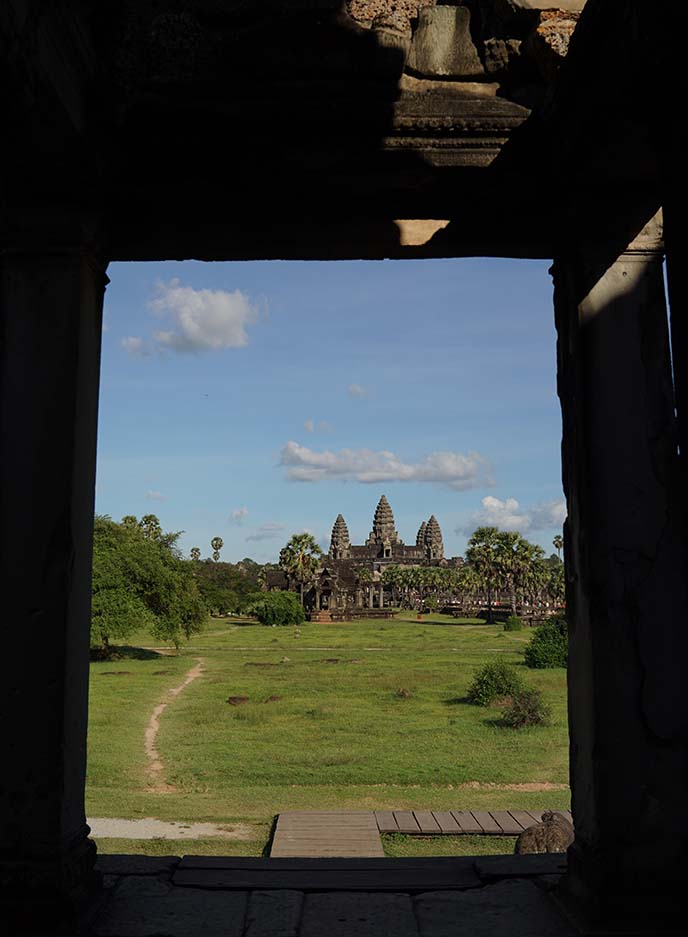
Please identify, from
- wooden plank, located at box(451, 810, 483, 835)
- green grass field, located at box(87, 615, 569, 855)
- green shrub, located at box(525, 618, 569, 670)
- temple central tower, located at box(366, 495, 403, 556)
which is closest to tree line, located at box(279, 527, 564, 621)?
green shrub, located at box(525, 618, 569, 670)

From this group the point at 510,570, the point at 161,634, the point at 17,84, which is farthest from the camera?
the point at 510,570

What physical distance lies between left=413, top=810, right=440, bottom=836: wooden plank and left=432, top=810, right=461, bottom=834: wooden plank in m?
0.05

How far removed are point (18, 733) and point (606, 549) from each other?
248 centimetres

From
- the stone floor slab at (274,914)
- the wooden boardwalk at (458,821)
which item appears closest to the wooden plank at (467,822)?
the wooden boardwalk at (458,821)

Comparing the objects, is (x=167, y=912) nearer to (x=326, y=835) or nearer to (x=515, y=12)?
(x=515, y=12)

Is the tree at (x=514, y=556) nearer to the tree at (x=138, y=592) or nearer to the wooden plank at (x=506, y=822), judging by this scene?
the tree at (x=138, y=592)

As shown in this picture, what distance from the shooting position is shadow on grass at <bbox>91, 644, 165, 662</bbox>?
32.4 metres

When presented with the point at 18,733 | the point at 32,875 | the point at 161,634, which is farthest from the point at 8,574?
the point at 161,634

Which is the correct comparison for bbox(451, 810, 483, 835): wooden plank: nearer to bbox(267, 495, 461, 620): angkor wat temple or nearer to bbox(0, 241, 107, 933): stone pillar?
bbox(0, 241, 107, 933): stone pillar

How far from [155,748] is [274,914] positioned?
42.1 ft

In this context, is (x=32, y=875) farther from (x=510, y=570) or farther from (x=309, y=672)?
(x=510, y=570)

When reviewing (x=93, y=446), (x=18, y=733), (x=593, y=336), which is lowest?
(x=18, y=733)

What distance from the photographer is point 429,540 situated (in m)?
143

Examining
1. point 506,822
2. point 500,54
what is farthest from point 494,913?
point 506,822
